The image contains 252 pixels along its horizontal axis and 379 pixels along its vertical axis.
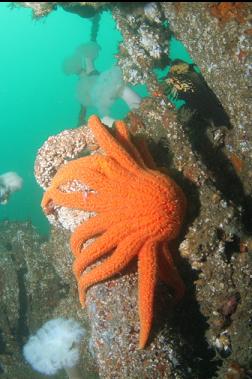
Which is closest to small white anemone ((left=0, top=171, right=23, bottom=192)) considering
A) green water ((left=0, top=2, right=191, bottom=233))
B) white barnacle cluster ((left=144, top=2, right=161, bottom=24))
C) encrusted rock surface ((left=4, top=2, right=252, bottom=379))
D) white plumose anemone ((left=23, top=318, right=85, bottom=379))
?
green water ((left=0, top=2, right=191, bottom=233))

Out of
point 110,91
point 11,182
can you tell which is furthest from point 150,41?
point 11,182

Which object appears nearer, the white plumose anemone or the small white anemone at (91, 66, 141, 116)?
the white plumose anemone

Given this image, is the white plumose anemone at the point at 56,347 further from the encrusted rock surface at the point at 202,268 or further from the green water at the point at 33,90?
the green water at the point at 33,90

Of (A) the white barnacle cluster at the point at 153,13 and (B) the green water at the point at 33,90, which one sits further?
(B) the green water at the point at 33,90

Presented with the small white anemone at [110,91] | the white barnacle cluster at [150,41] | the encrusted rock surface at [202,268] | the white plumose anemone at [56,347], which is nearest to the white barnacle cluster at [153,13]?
the white barnacle cluster at [150,41]

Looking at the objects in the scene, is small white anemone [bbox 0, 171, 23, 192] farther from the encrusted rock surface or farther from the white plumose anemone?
the encrusted rock surface

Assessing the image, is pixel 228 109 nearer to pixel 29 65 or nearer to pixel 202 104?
pixel 202 104

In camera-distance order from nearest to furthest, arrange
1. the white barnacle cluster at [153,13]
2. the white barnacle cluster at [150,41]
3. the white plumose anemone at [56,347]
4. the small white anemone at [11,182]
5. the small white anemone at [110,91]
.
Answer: the white barnacle cluster at [153,13]
the white plumose anemone at [56,347]
the white barnacle cluster at [150,41]
the small white anemone at [110,91]
the small white anemone at [11,182]
